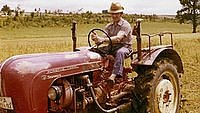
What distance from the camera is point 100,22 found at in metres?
57.4

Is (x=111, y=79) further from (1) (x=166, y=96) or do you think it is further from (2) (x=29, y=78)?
(2) (x=29, y=78)

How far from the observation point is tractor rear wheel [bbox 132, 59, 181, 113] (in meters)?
6.45

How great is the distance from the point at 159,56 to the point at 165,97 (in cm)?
72

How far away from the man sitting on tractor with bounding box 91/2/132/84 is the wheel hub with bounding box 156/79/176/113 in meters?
0.76

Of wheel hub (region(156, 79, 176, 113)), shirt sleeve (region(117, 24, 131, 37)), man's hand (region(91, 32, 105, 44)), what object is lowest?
wheel hub (region(156, 79, 176, 113))

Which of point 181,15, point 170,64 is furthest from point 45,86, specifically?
point 181,15

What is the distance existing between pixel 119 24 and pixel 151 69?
3.11 ft

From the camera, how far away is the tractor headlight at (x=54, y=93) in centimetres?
547

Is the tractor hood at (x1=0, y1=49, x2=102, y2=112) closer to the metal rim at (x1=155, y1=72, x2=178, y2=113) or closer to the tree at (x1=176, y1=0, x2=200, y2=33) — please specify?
the metal rim at (x1=155, y1=72, x2=178, y2=113)

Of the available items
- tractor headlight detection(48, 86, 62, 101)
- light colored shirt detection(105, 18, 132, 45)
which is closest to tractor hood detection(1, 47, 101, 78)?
tractor headlight detection(48, 86, 62, 101)

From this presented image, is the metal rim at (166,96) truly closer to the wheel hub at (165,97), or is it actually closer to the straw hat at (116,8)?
the wheel hub at (165,97)

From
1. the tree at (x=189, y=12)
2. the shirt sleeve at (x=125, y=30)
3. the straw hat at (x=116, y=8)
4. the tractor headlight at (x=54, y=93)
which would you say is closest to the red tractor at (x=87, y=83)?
the tractor headlight at (x=54, y=93)

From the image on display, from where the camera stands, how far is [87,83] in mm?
6016

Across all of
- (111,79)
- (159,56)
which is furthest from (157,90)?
(111,79)
